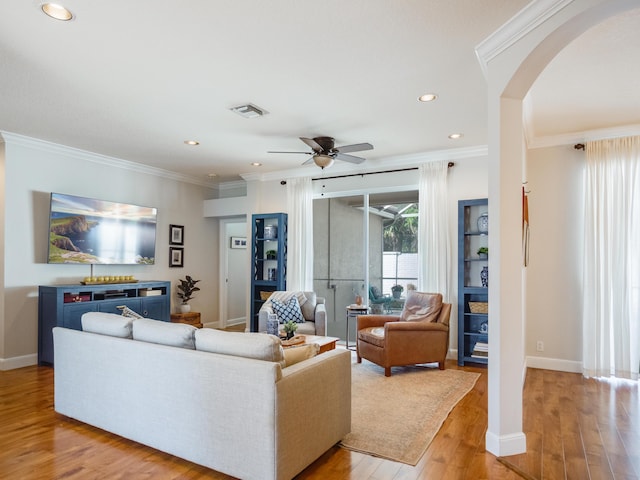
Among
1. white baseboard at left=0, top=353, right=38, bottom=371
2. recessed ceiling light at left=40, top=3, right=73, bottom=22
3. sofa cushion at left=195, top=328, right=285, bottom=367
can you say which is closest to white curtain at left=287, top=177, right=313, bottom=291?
white baseboard at left=0, top=353, right=38, bottom=371

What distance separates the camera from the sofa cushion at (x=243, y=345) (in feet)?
7.80

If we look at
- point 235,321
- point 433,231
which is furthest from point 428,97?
point 235,321

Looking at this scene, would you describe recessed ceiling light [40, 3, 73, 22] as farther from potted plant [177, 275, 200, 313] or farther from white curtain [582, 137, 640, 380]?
white curtain [582, 137, 640, 380]

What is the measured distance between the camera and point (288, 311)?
5598 mm

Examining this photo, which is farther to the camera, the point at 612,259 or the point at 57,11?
the point at 612,259

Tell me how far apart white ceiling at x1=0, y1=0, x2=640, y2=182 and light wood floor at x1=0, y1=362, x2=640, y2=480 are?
8.93 feet

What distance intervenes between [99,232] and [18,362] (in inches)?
70.6

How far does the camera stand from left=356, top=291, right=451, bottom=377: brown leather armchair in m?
4.53

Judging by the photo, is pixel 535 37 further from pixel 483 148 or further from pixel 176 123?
pixel 176 123

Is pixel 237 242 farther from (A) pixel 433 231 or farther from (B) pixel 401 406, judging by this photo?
(B) pixel 401 406

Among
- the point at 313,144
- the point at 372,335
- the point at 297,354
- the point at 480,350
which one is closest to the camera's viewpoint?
the point at 297,354

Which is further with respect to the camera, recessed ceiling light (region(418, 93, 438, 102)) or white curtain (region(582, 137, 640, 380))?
white curtain (region(582, 137, 640, 380))

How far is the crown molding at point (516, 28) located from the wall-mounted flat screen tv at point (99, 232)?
16.2 ft

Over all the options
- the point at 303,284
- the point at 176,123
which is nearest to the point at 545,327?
the point at 303,284
